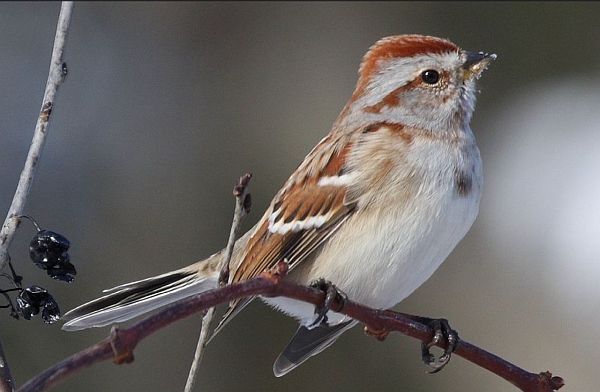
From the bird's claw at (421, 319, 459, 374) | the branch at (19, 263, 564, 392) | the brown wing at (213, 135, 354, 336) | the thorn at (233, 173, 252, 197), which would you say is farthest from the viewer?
the brown wing at (213, 135, 354, 336)

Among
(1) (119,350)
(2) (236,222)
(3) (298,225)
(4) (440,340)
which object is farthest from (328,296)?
(1) (119,350)

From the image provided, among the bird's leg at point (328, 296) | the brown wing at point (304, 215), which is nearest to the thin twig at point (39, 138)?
the bird's leg at point (328, 296)

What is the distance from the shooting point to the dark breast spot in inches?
104

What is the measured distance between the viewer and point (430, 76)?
301 centimetres

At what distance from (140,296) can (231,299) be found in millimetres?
1335

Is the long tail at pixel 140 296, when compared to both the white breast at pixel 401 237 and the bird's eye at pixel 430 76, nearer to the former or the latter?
the white breast at pixel 401 237

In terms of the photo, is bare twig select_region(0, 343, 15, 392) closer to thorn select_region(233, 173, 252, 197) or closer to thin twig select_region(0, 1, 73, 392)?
thin twig select_region(0, 1, 73, 392)

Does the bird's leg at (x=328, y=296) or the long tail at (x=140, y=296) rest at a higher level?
the bird's leg at (x=328, y=296)

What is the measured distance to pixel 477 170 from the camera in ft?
9.11

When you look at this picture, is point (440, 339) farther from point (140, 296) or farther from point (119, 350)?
point (119, 350)

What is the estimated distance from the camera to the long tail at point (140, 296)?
2.49 metres

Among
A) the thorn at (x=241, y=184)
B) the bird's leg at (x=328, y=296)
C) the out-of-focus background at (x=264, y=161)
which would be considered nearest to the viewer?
the thorn at (x=241, y=184)

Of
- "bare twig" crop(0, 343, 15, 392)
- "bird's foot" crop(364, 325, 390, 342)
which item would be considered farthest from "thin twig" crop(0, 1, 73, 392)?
"bird's foot" crop(364, 325, 390, 342)

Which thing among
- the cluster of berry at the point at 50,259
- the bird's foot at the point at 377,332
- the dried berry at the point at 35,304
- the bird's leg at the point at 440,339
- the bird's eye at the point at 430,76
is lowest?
the bird's leg at the point at 440,339
